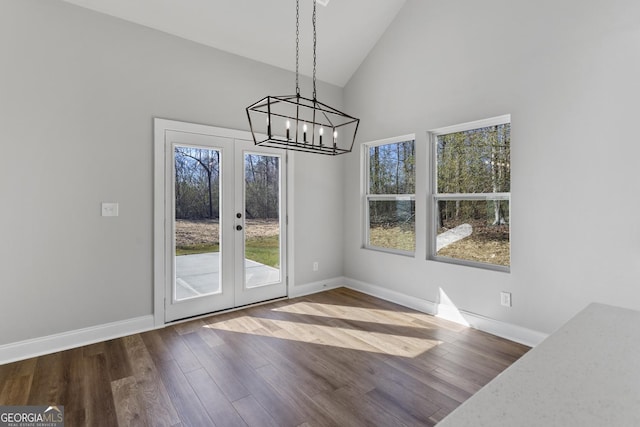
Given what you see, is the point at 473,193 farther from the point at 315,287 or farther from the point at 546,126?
the point at 315,287

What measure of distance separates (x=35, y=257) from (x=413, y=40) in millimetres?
4482

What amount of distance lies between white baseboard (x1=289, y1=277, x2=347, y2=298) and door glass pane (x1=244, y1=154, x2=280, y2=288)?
32 centimetres

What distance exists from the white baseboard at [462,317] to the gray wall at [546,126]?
0.22 feet

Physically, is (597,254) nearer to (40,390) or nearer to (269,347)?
(269,347)

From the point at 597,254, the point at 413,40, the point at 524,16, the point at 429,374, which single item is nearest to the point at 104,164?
the point at 429,374

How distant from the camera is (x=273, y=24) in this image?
3682 mm

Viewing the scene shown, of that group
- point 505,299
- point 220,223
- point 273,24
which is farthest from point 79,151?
point 505,299

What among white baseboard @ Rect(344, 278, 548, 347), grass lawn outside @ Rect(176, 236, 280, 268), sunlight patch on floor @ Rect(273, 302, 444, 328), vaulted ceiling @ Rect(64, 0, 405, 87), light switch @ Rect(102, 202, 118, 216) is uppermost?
vaulted ceiling @ Rect(64, 0, 405, 87)

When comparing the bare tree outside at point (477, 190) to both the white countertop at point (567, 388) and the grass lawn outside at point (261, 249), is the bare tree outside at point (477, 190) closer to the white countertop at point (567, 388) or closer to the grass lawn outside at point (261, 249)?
the grass lawn outside at point (261, 249)

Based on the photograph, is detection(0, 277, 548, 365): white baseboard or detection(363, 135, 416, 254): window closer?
detection(0, 277, 548, 365): white baseboard

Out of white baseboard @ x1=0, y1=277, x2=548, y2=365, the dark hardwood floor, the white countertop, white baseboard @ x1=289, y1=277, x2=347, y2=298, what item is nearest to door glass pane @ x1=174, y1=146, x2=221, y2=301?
the dark hardwood floor

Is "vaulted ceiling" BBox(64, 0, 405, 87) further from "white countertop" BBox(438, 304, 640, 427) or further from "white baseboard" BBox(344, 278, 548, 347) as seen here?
"white countertop" BBox(438, 304, 640, 427)

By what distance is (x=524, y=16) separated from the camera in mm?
→ 2963

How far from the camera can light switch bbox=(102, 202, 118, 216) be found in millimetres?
3114
